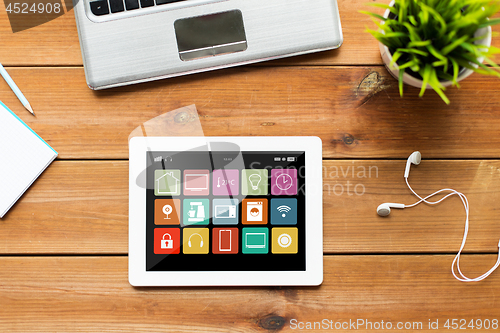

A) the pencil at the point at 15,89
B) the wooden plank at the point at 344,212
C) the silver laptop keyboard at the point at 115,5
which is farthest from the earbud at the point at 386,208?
the pencil at the point at 15,89

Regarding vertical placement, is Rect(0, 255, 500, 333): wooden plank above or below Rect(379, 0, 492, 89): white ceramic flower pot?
below

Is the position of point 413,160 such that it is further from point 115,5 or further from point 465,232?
point 115,5

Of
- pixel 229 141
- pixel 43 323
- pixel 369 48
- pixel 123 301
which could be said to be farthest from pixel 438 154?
pixel 43 323

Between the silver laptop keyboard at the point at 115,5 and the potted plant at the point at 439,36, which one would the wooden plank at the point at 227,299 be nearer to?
the potted plant at the point at 439,36

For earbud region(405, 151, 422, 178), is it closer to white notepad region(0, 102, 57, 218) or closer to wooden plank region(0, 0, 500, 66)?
wooden plank region(0, 0, 500, 66)

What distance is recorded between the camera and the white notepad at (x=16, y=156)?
601mm

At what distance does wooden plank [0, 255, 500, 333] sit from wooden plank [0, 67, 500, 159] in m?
0.21

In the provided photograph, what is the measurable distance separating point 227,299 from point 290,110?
0.36 meters

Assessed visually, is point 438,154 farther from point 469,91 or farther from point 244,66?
point 244,66

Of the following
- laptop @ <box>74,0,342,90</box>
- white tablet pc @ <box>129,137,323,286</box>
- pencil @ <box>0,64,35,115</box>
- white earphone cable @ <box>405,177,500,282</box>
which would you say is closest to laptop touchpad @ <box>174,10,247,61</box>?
laptop @ <box>74,0,342,90</box>

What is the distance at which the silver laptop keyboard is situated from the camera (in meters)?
0.56

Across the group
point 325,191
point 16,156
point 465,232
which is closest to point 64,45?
point 16,156

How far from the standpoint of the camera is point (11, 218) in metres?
0.61

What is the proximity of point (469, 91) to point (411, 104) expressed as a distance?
0.11 meters
